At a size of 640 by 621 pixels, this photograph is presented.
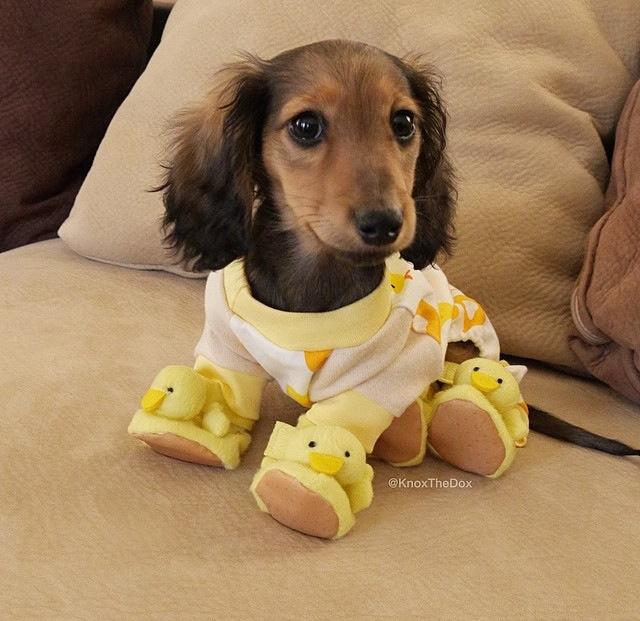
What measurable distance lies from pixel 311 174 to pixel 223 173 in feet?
0.41

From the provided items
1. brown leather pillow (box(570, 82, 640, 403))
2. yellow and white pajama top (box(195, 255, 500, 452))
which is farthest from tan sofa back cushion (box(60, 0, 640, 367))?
yellow and white pajama top (box(195, 255, 500, 452))

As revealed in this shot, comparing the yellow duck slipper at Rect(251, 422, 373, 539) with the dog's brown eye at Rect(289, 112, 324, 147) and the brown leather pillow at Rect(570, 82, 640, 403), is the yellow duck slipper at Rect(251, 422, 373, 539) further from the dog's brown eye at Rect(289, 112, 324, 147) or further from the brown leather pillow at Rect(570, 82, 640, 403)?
the brown leather pillow at Rect(570, 82, 640, 403)

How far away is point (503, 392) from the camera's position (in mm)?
1035

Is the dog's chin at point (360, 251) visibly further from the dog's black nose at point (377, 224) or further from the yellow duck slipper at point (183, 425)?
the yellow duck slipper at point (183, 425)

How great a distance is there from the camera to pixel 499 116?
1338 millimetres

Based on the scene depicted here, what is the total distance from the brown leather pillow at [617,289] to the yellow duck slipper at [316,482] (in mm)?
483

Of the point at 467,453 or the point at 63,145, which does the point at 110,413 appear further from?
the point at 63,145

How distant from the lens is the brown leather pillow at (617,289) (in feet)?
3.83

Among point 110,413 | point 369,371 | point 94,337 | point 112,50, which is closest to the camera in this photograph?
point 369,371

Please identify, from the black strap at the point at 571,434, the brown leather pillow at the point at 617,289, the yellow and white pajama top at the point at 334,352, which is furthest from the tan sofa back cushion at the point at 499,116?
the yellow and white pajama top at the point at 334,352

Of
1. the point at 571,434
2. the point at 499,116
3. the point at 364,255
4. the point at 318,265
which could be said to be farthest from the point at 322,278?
the point at 499,116

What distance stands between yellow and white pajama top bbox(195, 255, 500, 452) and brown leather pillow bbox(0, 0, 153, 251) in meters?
0.75

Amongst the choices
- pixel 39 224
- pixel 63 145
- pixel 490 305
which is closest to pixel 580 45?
pixel 490 305

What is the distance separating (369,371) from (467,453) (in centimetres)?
17
